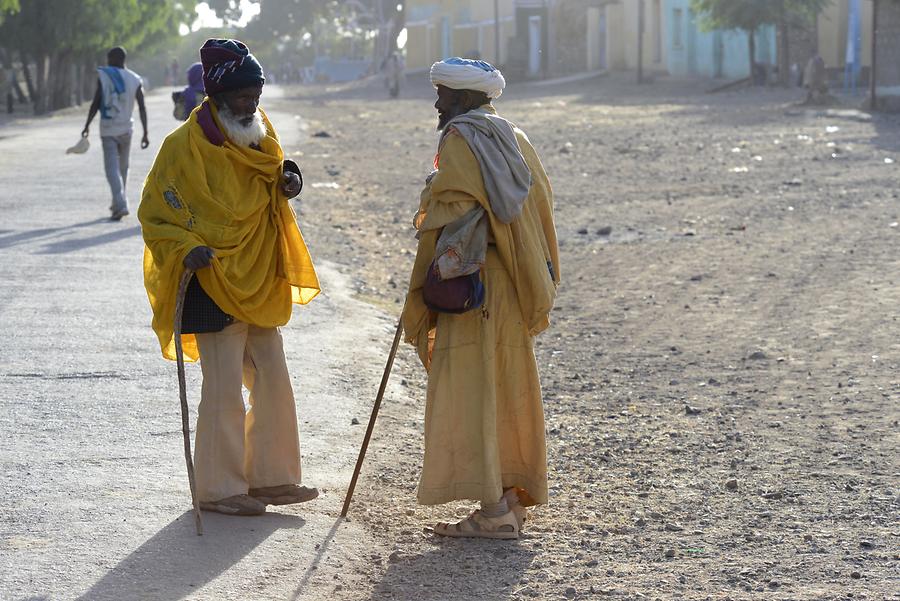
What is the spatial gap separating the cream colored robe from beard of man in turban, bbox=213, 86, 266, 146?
66 cm

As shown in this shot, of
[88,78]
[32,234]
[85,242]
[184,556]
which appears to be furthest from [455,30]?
[184,556]

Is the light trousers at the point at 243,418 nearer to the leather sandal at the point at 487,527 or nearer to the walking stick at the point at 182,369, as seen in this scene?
the walking stick at the point at 182,369

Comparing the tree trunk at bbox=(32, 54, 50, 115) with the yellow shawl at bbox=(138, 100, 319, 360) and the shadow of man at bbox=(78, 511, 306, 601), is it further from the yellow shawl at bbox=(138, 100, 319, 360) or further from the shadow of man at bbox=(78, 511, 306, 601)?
the shadow of man at bbox=(78, 511, 306, 601)

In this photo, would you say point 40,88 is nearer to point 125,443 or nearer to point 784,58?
point 784,58

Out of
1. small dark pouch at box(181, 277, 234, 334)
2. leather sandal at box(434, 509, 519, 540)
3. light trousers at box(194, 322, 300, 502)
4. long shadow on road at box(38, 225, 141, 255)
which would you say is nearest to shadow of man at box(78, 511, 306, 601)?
light trousers at box(194, 322, 300, 502)

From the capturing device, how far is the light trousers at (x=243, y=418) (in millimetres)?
4688

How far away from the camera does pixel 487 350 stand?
15.0 feet

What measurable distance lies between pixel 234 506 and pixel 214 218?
105 centimetres

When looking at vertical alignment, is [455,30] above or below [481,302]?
above

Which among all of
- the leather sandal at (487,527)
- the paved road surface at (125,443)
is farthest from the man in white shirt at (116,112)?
the leather sandal at (487,527)

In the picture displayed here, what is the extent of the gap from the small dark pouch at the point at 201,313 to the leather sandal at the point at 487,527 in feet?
3.75

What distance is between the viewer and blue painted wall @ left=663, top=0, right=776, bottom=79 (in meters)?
44.2

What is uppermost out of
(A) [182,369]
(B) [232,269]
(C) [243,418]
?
(B) [232,269]

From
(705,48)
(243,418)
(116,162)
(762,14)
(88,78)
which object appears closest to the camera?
(243,418)
